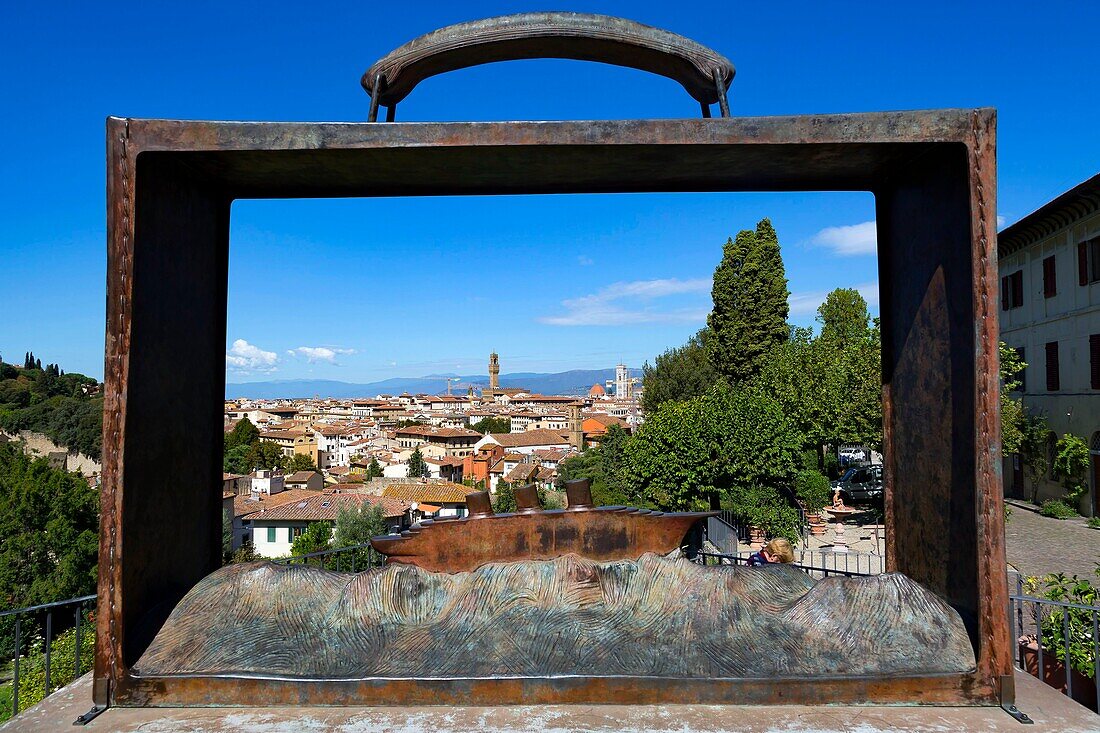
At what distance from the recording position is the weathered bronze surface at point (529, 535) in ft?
11.5

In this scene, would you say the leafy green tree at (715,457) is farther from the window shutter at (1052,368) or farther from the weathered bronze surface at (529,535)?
the weathered bronze surface at (529,535)

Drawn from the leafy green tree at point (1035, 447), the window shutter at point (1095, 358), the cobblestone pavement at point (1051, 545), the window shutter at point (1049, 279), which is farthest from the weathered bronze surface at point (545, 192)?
the window shutter at point (1049, 279)

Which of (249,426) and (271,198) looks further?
(249,426)

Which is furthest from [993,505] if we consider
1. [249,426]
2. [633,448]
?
[249,426]

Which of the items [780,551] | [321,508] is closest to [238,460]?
[321,508]

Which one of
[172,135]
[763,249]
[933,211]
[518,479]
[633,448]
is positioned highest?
[763,249]

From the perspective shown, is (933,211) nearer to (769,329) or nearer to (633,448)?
(633,448)

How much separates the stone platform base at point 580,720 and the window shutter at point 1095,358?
21.1 m

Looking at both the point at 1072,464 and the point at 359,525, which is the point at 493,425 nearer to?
the point at 359,525

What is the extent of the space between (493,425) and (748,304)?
7949 centimetres

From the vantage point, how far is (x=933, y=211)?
3025 millimetres

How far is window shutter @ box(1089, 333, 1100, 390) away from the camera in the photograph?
1920 centimetres

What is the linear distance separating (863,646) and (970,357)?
1.18 m

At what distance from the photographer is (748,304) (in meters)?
30.4
